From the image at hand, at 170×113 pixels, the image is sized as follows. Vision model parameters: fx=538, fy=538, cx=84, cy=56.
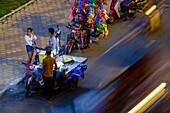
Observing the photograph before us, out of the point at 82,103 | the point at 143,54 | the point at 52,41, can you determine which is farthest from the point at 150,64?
the point at 52,41

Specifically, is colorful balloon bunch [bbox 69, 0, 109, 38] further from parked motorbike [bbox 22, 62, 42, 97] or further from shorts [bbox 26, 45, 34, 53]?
parked motorbike [bbox 22, 62, 42, 97]

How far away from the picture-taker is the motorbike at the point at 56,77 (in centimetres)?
1438

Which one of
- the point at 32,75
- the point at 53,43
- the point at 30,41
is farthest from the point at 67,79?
the point at 30,41

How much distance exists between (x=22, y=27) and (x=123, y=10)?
3.78 metres

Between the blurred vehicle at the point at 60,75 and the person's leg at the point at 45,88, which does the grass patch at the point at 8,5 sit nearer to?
the blurred vehicle at the point at 60,75

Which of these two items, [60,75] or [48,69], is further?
[60,75]

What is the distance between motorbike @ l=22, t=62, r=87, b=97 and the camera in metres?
14.4

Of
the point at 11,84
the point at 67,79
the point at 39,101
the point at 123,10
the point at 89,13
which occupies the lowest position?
the point at 39,101

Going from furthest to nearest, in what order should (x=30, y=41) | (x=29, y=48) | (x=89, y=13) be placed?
(x=89, y=13) → (x=29, y=48) → (x=30, y=41)

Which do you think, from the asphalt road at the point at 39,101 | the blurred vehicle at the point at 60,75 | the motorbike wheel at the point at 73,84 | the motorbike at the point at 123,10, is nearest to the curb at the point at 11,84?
the asphalt road at the point at 39,101

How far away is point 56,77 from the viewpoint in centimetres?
1437

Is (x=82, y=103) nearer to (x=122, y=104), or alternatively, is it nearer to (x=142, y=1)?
(x=122, y=104)

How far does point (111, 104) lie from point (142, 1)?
38.7ft

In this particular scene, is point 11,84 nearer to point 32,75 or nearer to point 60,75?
point 32,75
